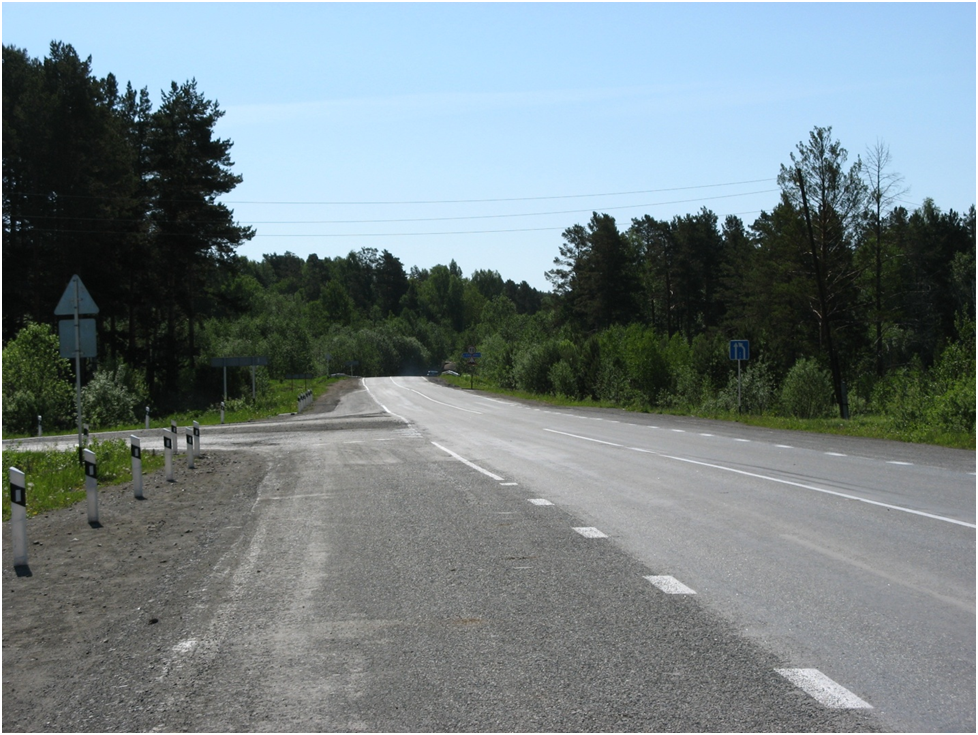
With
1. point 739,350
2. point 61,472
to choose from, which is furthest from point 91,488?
point 739,350

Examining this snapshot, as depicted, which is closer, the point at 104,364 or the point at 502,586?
the point at 502,586

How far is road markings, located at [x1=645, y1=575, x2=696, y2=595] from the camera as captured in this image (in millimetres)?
6701

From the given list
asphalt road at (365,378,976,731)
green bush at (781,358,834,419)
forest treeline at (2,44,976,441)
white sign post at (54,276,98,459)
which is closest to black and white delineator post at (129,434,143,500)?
white sign post at (54,276,98,459)

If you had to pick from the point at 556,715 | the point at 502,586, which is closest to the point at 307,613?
the point at 502,586

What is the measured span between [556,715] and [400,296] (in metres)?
190

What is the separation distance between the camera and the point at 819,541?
8.41 meters

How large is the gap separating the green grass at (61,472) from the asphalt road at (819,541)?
7074mm

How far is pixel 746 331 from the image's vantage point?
5188cm

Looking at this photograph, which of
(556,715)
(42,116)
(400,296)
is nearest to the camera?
(556,715)

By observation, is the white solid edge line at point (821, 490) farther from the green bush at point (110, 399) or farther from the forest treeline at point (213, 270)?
the green bush at point (110, 399)

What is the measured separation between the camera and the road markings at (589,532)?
916 cm

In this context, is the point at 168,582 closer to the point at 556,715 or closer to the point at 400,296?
the point at 556,715

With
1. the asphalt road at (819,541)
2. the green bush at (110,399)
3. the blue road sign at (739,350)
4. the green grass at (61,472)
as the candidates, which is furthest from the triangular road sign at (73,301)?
the green bush at (110,399)

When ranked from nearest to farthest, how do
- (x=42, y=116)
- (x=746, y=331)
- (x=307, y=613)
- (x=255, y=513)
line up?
(x=307, y=613) < (x=255, y=513) < (x=42, y=116) < (x=746, y=331)
